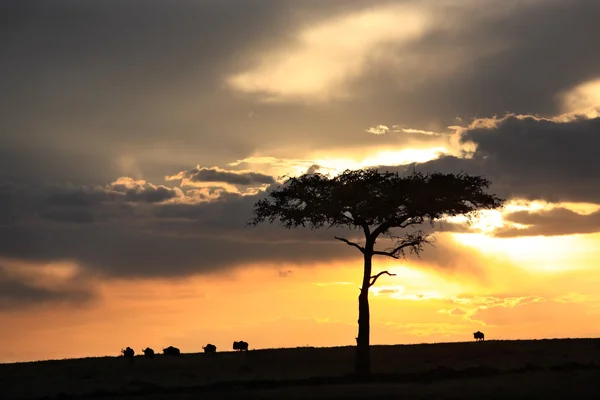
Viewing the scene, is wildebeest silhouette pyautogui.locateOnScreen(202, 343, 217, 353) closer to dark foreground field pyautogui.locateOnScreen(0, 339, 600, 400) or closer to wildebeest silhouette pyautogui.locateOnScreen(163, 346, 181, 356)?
dark foreground field pyautogui.locateOnScreen(0, 339, 600, 400)

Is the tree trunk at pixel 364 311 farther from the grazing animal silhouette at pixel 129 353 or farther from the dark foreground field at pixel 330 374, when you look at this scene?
the grazing animal silhouette at pixel 129 353

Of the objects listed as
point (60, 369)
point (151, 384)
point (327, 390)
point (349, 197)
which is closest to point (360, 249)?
point (349, 197)

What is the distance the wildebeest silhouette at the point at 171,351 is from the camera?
5516 centimetres

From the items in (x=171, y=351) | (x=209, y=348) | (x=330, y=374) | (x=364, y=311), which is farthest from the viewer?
(x=209, y=348)

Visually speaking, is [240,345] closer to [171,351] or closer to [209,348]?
[209,348]

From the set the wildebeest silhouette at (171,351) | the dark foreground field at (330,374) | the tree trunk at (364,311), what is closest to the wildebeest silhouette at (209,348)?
the dark foreground field at (330,374)

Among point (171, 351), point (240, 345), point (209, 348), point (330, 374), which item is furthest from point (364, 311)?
point (171, 351)

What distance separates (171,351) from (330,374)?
41.6ft

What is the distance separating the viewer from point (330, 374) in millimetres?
48906

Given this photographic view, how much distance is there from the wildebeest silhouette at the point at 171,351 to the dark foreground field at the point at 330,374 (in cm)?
165

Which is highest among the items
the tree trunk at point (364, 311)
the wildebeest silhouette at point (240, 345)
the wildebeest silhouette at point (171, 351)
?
the tree trunk at point (364, 311)

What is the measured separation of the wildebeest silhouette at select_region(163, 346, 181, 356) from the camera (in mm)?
55156

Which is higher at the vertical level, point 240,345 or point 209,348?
point 240,345

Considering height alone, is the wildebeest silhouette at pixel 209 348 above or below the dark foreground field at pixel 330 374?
above
